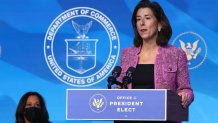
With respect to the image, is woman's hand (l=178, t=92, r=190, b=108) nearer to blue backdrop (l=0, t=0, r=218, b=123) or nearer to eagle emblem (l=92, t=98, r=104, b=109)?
eagle emblem (l=92, t=98, r=104, b=109)

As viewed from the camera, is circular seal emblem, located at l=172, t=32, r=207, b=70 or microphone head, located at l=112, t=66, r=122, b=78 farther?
circular seal emblem, located at l=172, t=32, r=207, b=70

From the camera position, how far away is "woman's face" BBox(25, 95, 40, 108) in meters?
3.56

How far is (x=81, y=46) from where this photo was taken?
4520 millimetres

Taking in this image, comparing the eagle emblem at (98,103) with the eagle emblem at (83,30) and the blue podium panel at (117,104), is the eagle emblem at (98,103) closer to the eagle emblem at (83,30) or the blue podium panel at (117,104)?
the blue podium panel at (117,104)

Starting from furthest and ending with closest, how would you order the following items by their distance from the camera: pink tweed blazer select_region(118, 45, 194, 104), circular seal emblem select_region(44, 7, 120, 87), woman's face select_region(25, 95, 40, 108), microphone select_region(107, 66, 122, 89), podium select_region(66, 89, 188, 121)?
circular seal emblem select_region(44, 7, 120, 87) < woman's face select_region(25, 95, 40, 108) < pink tweed blazer select_region(118, 45, 194, 104) < microphone select_region(107, 66, 122, 89) < podium select_region(66, 89, 188, 121)

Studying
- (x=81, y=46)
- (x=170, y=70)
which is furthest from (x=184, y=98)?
(x=81, y=46)

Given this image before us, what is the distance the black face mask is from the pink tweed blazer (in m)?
1.09

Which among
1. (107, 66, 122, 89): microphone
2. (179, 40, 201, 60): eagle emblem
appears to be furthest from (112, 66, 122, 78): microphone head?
(179, 40, 201, 60): eagle emblem

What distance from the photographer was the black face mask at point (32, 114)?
11.1 feet

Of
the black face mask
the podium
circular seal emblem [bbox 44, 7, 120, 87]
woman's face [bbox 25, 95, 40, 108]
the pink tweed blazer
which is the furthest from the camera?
circular seal emblem [bbox 44, 7, 120, 87]

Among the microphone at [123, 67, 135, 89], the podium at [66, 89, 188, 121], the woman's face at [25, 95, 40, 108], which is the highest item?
the microphone at [123, 67, 135, 89]

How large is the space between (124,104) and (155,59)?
0.36 metres

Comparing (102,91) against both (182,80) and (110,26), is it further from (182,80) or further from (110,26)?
(110,26)

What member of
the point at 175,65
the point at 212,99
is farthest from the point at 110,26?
the point at 175,65
